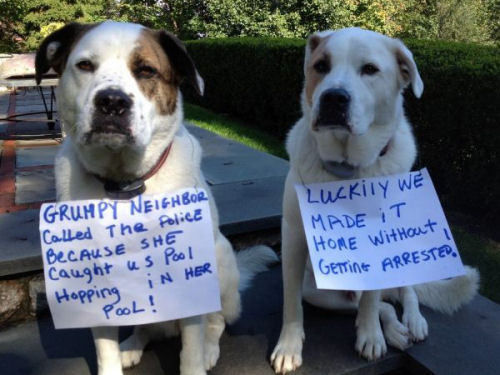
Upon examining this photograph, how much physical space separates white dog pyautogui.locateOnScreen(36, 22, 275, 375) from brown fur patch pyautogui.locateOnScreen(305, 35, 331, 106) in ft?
1.98

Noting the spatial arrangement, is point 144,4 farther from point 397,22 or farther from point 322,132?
point 322,132

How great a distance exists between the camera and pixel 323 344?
242cm

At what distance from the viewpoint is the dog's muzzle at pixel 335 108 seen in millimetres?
2088

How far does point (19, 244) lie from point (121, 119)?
57.5 inches

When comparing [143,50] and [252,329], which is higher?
[143,50]

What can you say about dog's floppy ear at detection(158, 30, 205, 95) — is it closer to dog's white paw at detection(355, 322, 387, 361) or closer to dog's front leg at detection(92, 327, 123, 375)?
dog's front leg at detection(92, 327, 123, 375)

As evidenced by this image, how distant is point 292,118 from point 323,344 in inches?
200

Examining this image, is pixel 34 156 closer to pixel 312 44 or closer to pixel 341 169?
pixel 312 44

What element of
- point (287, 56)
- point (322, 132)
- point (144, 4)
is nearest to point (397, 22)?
point (144, 4)

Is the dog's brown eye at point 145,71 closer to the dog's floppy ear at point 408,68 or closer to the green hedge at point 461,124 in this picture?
the dog's floppy ear at point 408,68

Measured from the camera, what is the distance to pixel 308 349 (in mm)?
2391

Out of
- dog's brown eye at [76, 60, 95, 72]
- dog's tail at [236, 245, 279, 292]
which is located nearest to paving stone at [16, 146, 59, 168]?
dog's tail at [236, 245, 279, 292]

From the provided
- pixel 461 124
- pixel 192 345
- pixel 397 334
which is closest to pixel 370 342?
pixel 397 334

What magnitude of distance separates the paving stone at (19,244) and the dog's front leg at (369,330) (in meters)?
1.82
